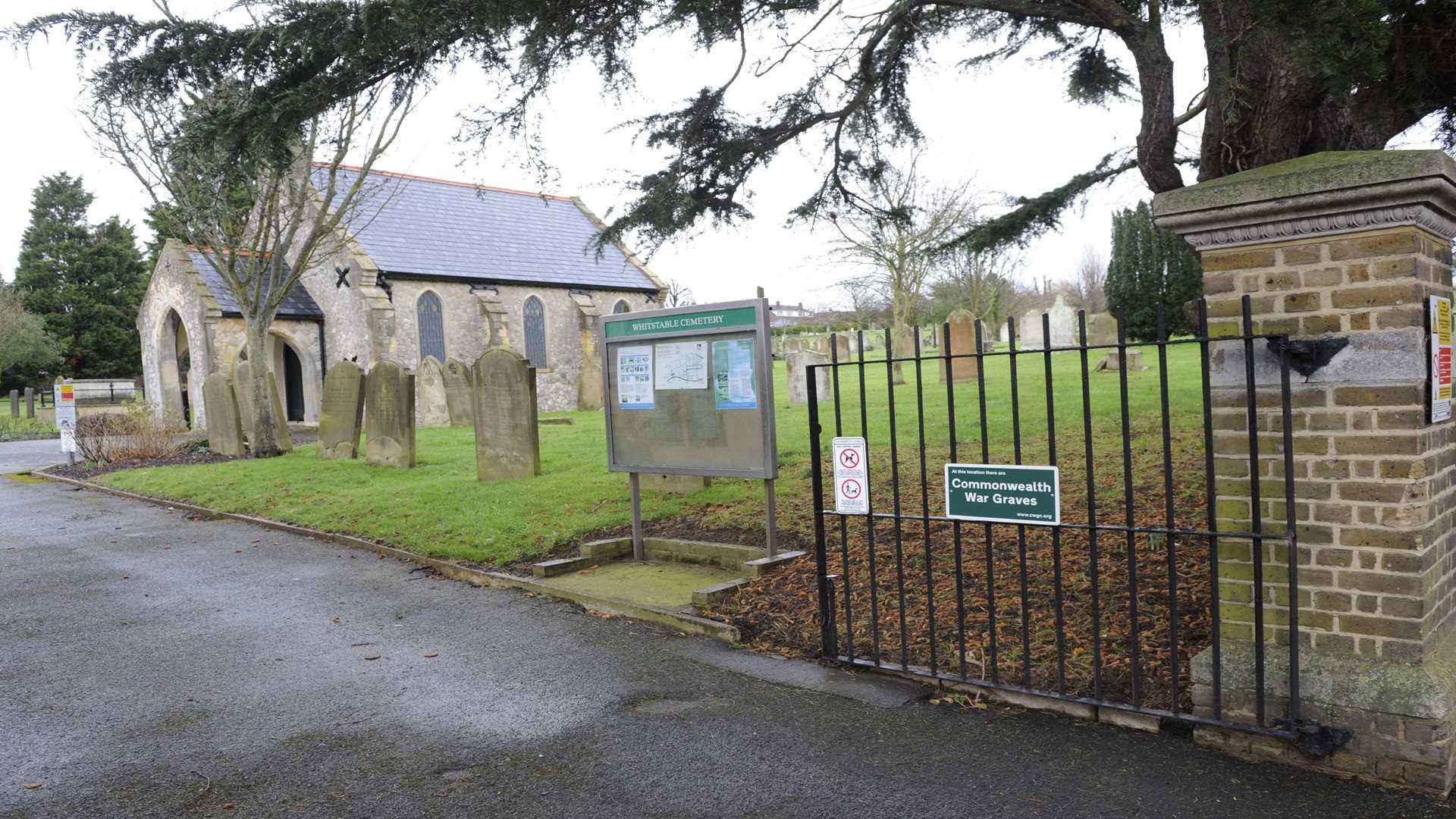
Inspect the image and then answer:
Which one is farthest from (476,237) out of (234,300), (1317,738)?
(1317,738)

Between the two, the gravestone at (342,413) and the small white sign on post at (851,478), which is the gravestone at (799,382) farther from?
the small white sign on post at (851,478)

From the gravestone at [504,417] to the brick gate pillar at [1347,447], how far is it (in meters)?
8.18

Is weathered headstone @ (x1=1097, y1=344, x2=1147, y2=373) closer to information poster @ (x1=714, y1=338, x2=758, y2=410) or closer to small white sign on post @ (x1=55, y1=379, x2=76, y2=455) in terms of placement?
information poster @ (x1=714, y1=338, x2=758, y2=410)

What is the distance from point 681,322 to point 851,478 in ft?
8.11

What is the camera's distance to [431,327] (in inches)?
1093

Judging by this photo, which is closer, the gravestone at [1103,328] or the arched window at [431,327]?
the gravestone at [1103,328]

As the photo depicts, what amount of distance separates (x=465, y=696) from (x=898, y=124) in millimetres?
6598

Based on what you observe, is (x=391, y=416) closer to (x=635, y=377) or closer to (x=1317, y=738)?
(x=635, y=377)

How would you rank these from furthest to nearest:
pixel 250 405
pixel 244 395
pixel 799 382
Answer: pixel 799 382, pixel 244 395, pixel 250 405

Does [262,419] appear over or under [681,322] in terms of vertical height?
under

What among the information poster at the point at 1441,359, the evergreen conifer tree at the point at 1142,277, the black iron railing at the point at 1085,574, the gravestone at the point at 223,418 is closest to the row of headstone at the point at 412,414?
the gravestone at the point at 223,418

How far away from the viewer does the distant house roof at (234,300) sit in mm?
25219

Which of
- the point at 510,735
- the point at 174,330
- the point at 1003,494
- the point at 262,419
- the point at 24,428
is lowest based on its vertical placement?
the point at 510,735

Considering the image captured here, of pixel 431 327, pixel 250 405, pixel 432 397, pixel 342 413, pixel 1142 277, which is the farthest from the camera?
pixel 1142 277
